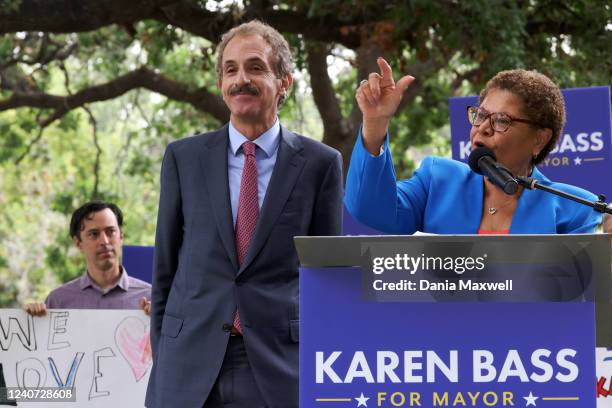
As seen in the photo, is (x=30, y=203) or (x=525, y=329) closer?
(x=525, y=329)

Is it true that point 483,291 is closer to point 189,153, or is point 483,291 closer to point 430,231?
point 430,231

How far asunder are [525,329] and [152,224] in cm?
2738

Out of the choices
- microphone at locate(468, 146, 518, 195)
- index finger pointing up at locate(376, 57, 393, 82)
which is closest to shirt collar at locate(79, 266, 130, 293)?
microphone at locate(468, 146, 518, 195)

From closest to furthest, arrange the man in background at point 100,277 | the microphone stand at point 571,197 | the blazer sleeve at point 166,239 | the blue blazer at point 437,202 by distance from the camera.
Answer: the microphone stand at point 571,197
the blue blazer at point 437,202
the blazer sleeve at point 166,239
the man in background at point 100,277

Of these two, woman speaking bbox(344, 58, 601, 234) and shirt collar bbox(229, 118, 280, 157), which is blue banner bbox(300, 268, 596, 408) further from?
shirt collar bbox(229, 118, 280, 157)

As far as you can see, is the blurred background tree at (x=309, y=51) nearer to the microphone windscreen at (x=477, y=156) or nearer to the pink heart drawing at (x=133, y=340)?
the pink heart drawing at (x=133, y=340)

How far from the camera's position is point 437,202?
12.3 ft

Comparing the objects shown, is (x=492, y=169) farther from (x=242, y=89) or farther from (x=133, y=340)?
(x=133, y=340)

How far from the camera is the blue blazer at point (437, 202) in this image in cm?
343

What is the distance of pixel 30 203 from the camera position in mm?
32719

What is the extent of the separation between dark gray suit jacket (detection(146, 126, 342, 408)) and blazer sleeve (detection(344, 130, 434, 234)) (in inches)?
18.9

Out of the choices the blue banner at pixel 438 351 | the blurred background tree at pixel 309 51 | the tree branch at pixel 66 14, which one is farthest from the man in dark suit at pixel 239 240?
the tree branch at pixel 66 14

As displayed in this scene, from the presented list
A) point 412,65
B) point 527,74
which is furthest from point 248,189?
point 412,65

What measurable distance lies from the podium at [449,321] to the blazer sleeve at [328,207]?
1.54 meters
